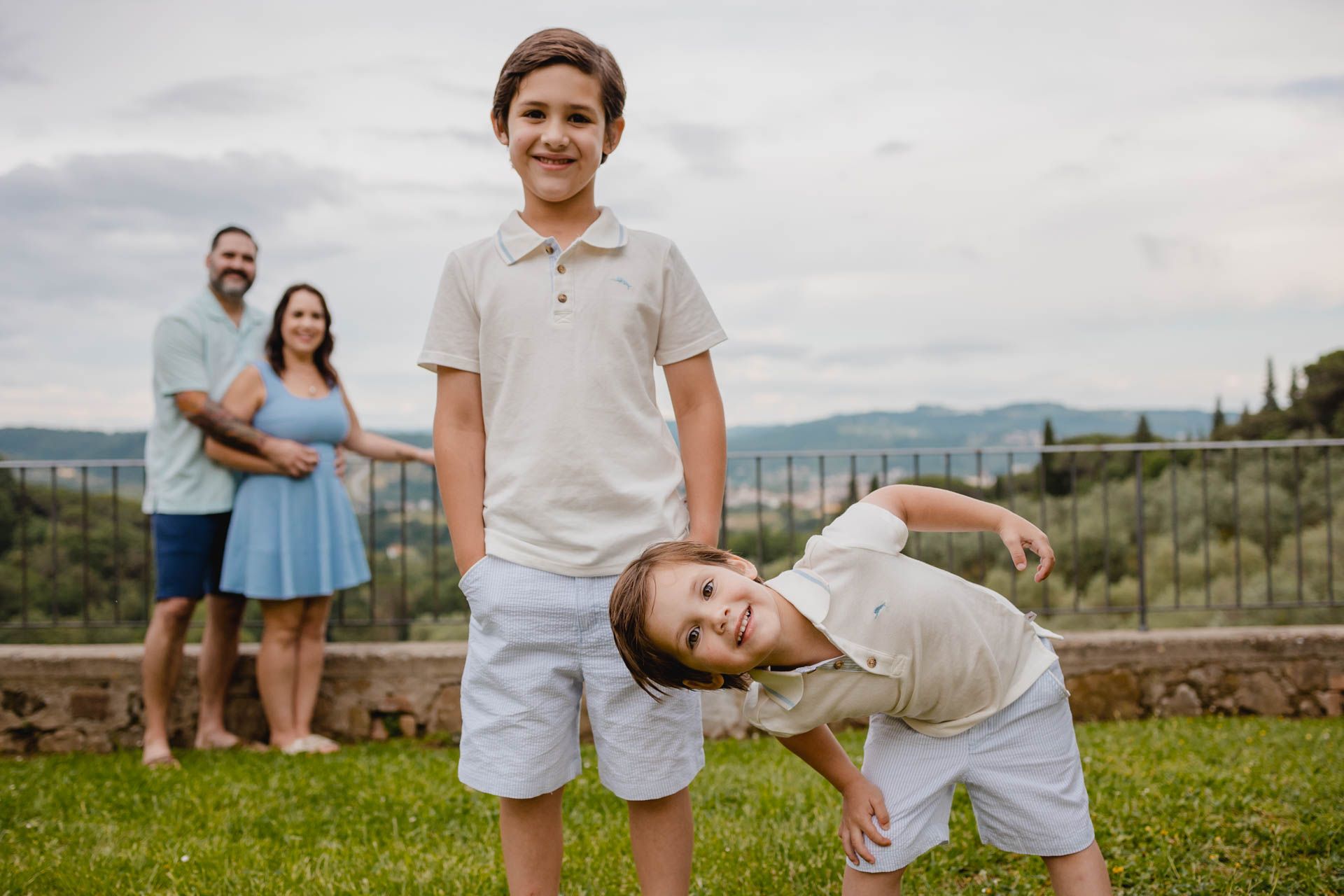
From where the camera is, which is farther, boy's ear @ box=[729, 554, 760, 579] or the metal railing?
the metal railing

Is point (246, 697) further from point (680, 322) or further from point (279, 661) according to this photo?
point (680, 322)

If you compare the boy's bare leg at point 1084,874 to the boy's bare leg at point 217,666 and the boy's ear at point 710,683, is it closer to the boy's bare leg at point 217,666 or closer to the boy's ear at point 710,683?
the boy's ear at point 710,683

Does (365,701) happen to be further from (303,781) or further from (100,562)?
(100,562)

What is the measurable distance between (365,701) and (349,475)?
1.13m

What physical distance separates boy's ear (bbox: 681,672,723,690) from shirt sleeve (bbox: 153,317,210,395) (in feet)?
10.2

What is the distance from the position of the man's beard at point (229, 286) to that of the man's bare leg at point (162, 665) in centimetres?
127

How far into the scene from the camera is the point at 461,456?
2.04m

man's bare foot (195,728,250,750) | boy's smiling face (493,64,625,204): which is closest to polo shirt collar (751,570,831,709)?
boy's smiling face (493,64,625,204)

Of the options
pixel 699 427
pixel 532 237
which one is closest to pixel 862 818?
pixel 699 427

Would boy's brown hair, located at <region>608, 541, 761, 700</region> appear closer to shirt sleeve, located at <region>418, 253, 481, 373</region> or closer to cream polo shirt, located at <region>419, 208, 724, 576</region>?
cream polo shirt, located at <region>419, 208, 724, 576</region>

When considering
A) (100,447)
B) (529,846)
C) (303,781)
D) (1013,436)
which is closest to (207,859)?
(303,781)

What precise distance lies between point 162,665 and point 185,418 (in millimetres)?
1049

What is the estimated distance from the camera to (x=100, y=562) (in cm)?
597

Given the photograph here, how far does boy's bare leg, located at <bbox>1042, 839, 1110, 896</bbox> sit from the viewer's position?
6.25 ft
